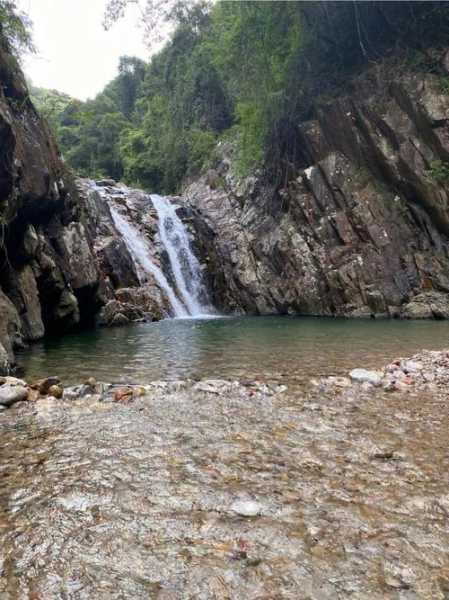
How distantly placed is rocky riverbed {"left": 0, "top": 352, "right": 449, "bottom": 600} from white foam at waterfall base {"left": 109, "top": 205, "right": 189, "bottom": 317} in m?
16.3

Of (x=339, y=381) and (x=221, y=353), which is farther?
(x=221, y=353)

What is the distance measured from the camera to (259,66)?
2000cm

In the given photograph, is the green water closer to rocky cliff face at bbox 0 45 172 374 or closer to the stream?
rocky cliff face at bbox 0 45 172 374

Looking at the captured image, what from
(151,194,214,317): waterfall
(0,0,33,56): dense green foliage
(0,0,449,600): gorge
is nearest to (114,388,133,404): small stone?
(0,0,449,600): gorge

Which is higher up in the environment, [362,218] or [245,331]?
[362,218]

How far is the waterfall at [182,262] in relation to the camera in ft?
74.4

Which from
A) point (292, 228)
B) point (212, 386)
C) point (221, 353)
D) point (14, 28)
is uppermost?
point (14, 28)

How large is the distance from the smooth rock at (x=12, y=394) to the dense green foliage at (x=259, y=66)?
9.27m

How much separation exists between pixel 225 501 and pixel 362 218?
18203mm

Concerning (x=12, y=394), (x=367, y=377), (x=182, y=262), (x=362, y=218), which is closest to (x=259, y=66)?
(x=362, y=218)

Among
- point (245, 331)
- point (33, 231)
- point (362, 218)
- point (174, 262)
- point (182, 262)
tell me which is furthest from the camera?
point (182, 262)

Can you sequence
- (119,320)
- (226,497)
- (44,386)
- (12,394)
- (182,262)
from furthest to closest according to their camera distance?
(182,262) → (119,320) → (44,386) → (12,394) → (226,497)

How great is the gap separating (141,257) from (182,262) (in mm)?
2845

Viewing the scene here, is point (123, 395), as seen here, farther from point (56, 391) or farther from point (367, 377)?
point (367, 377)
